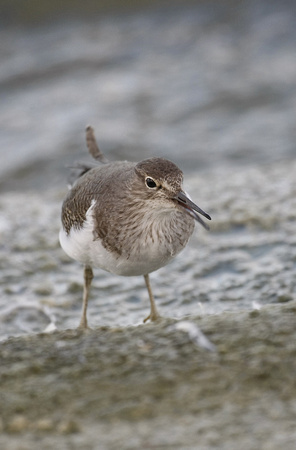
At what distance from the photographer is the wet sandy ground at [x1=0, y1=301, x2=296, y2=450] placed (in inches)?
107

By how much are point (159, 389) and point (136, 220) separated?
1.29 meters

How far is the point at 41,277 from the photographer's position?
5734 mm

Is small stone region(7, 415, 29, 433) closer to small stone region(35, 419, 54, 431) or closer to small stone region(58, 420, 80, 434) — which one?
small stone region(35, 419, 54, 431)

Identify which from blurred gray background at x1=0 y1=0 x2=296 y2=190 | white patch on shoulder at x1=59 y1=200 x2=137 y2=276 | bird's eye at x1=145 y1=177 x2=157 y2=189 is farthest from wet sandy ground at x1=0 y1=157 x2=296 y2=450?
blurred gray background at x1=0 y1=0 x2=296 y2=190

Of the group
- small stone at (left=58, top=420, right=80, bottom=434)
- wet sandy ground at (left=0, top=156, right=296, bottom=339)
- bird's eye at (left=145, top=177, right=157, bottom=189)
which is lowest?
small stone at (left=58, top=420, right=80, bottom=434)

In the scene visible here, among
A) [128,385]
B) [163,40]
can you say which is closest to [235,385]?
[128,385]

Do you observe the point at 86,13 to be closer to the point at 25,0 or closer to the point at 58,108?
the point at 25,0

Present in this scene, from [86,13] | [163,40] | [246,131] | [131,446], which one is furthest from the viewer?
[86,13]

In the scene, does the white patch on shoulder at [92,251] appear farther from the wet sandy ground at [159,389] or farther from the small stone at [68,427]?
the small stone at [68,427]

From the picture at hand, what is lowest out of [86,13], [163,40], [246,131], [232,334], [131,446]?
[131,446]

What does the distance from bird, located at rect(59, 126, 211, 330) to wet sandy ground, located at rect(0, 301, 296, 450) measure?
0.56 m

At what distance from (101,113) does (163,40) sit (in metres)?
2.39

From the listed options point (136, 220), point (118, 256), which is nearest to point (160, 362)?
point (118, 256)

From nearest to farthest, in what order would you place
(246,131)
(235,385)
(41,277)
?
1. (235,385)
2. (41,277)
3. (246,131)
